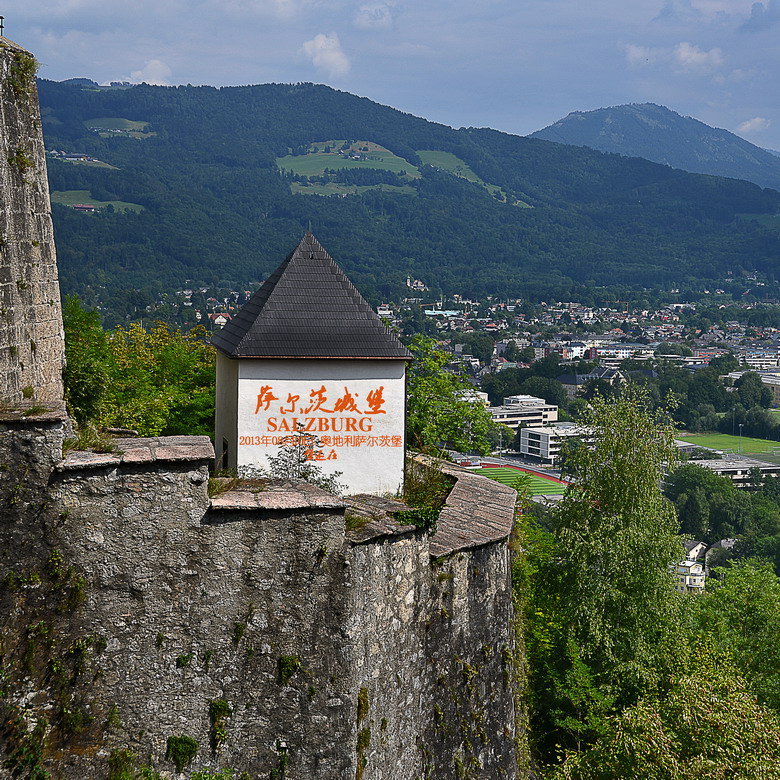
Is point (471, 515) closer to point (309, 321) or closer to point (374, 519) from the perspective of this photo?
point (374, 519)

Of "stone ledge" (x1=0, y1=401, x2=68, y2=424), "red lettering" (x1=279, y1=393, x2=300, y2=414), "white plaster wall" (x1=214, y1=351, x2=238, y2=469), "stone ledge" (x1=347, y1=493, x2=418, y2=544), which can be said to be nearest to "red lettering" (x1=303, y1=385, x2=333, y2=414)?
"red lettering" (x1=279, y1=393, x2=300, y2=414)

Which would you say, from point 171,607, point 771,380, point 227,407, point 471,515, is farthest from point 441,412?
point 771,380

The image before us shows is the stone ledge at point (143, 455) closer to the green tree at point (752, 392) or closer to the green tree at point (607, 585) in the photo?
the green tree at point (607, 585)

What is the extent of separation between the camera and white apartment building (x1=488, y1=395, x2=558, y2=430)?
422ft

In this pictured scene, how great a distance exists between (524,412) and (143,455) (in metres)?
124

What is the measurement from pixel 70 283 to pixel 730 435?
Result: 344 feet

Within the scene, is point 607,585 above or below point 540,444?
above

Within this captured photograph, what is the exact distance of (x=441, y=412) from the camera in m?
23.4

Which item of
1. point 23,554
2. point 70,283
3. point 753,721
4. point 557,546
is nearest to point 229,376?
point 23,554

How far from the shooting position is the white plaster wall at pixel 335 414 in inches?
550

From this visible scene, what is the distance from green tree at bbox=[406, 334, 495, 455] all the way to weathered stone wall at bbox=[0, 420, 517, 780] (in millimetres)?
10788

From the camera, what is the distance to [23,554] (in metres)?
9.55

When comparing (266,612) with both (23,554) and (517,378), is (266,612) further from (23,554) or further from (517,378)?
(517,378)

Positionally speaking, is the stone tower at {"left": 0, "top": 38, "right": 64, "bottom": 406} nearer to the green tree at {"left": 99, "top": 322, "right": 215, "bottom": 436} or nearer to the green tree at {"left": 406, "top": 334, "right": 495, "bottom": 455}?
the green tree at {"left": 99, "top": 322, "right": 215, "bottom": 436}
